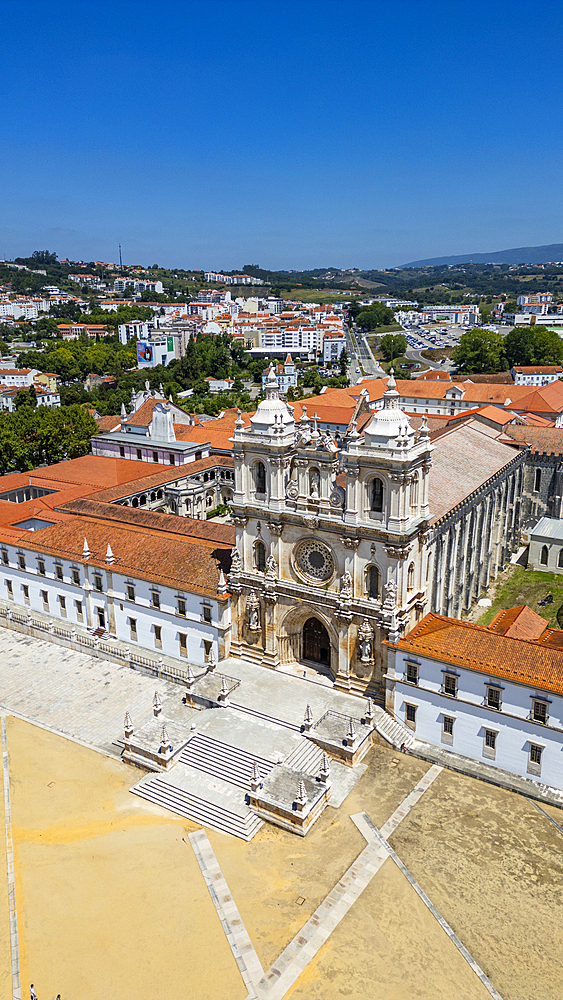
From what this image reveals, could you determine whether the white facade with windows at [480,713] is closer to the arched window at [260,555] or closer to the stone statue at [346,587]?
the stone statue at [346,587]

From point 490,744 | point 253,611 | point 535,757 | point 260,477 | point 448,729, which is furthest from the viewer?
point 253,611

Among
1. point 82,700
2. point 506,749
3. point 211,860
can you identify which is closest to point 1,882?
point 211,860

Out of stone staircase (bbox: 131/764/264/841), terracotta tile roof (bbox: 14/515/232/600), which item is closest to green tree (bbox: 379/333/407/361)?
terracotta tile roof (bbox: 14/515/232/600)

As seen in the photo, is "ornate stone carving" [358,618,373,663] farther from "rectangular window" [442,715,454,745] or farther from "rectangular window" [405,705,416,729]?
"rectangular window" [442,715,454,745]

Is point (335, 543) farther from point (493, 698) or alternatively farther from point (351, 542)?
point (493, 698)

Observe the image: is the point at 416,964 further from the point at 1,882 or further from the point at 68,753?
the point at 68,753

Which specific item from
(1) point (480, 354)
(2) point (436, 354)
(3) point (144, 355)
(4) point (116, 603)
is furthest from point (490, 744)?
(2) point (436, 354)

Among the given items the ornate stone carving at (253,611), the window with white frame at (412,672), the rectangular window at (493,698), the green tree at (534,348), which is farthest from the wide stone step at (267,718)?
the green tree at (534,348)

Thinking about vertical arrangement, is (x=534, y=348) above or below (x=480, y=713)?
above
